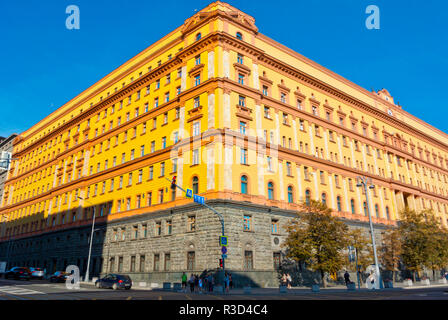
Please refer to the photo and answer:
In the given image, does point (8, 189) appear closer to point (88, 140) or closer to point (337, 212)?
point (88, 140)

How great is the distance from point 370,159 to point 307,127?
17014 millimetres

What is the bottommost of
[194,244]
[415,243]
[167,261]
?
[167,261]

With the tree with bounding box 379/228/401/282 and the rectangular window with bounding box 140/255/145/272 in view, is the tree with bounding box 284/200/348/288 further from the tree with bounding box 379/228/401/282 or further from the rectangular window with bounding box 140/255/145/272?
the rectangular window with bounding box 140/255/145/272

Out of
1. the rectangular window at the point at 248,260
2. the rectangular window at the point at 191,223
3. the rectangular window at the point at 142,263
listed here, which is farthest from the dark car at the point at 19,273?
the rectangular window at the point at 248,260

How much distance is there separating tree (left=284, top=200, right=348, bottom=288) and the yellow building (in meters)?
3.63

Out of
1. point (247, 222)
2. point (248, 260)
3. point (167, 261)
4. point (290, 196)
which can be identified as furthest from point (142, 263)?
point (290, 196)

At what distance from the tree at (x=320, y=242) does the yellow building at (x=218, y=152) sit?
363cm

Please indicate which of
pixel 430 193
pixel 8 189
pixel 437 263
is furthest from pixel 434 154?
pixel 8 189

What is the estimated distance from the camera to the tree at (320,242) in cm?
3528

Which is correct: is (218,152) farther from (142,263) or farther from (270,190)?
(142,263)

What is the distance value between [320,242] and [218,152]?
48.6ft

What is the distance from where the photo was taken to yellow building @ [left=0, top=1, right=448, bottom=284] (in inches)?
1518

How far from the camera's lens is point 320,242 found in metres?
35.7

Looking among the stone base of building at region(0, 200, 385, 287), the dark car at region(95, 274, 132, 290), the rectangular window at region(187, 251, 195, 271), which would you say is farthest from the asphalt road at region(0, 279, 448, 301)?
the rectangular window at region(187, 251, 195, 271)
